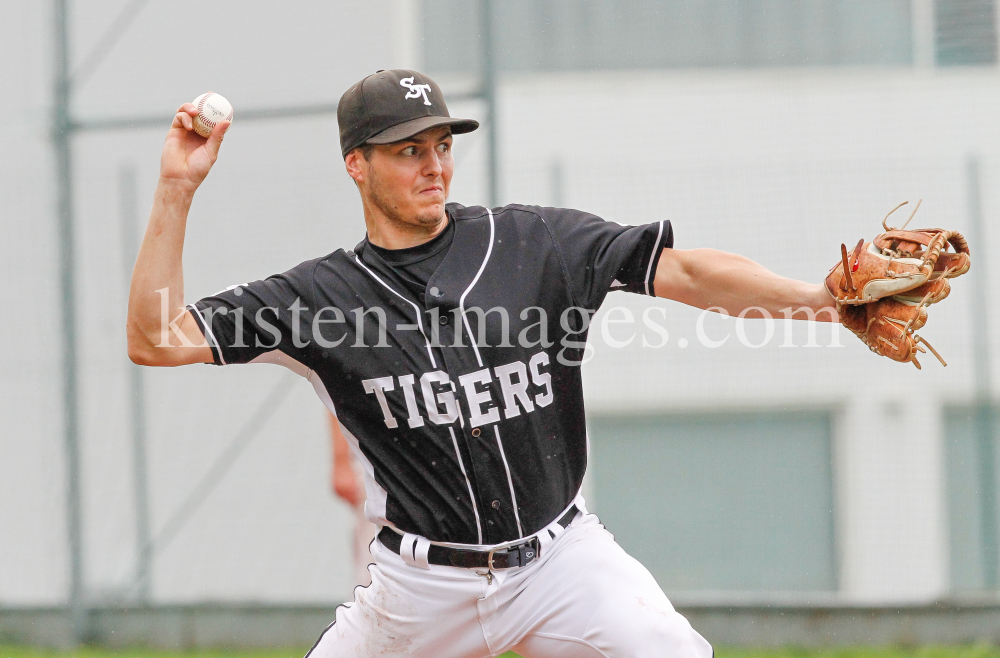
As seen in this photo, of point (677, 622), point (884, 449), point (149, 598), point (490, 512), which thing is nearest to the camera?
point (677, 622)

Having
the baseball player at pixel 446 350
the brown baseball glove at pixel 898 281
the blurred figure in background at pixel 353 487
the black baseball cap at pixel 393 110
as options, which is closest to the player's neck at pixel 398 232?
the baseball player at pixel 446 350

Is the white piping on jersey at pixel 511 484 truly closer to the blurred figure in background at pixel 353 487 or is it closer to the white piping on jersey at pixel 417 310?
the white piping on jersey at pixel 417 310

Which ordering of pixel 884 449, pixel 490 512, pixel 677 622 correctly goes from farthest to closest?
1. pixel 884 449
2. pixel 490 512
3. pixel 677 622

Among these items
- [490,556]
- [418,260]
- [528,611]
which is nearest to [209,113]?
[418,260]

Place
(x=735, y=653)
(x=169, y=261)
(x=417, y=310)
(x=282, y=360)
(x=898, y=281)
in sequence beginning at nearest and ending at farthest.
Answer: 1. (x=898, y=281)
2. (x=169, y=261)
3. (x=417, y=310)
4. (x=282, y=360)
5. (x=735, y=653)

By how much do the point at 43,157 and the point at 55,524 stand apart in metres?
2.12

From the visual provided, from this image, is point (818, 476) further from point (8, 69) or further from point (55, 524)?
point (8, 69)

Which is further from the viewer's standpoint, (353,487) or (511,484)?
(353,487)

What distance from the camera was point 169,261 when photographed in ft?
7.83

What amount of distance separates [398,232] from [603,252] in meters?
0.59

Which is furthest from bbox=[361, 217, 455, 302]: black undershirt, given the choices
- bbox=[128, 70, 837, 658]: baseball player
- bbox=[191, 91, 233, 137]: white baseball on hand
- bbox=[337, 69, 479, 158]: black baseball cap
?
bbox=[191, 91, 233, 137]: white baseball on hand

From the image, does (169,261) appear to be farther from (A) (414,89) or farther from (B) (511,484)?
(B) (511,484)

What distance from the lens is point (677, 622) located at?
2.24 m

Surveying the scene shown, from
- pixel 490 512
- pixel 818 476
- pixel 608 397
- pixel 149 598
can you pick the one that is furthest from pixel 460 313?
pixel 149 598
